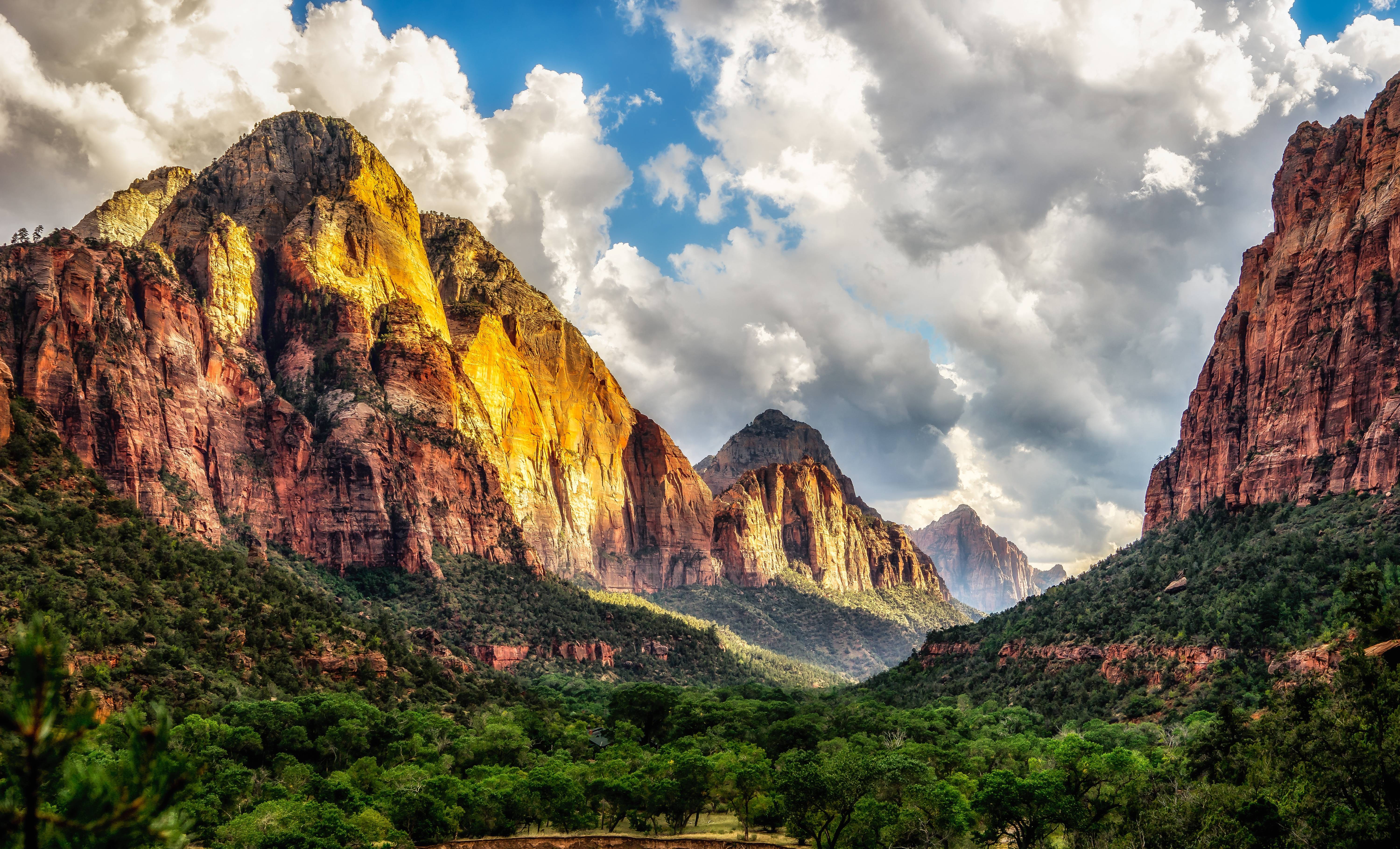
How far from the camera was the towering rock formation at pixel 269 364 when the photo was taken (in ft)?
349

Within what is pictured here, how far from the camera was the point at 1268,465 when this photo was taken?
11075 centimetres

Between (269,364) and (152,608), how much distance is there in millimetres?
96243

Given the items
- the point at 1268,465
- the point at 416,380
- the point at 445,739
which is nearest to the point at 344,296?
the point at 416,380

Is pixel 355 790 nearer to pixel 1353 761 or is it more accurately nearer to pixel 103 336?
pixel 1353 761

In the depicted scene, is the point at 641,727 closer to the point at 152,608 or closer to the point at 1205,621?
the point at 152,608

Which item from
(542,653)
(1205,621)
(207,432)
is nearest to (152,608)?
(207,432)

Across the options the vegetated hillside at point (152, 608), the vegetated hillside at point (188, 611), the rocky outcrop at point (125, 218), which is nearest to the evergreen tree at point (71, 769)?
the vegetated hillside at point (188, 611)

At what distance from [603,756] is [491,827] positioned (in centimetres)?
2093

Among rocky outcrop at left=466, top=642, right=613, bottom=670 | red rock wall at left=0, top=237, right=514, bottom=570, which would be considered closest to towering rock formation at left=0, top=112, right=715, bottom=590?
red rock wall at left=0, top=237, right=514, bottom=570

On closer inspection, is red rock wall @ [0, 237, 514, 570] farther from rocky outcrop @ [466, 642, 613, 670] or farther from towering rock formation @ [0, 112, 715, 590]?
rocky outcrop @ [466, 642, 613, 670]

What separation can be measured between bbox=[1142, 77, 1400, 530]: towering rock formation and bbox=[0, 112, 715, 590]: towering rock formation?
12909 centimetres

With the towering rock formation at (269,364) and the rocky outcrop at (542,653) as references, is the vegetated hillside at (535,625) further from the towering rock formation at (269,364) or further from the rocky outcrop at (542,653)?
the towering rock formation at (269,364)

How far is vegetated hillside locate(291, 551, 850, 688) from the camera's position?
135 meters

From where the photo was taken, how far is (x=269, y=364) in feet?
516
